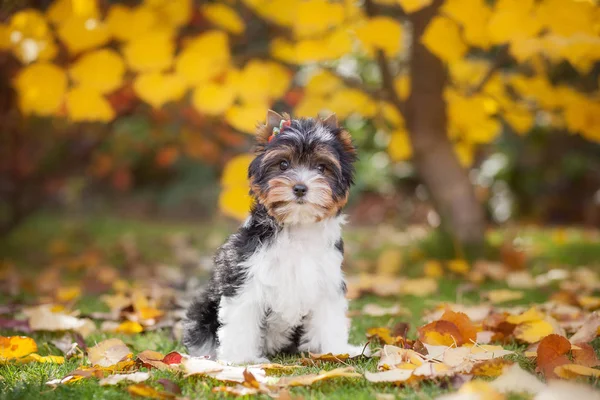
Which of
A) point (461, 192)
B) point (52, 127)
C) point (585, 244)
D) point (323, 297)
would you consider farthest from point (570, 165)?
point (323, 297)

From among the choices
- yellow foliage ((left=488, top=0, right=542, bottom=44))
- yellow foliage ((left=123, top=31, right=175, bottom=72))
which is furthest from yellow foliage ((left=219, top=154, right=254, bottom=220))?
yellow foliage ((left=488, top=0, right=542, bottom=44))

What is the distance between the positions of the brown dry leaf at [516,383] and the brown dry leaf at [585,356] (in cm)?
61

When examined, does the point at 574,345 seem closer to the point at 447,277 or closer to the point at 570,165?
the point at 447,277

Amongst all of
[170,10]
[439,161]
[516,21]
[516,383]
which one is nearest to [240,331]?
[516,383]

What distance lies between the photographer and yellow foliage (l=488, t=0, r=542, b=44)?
5.00 m

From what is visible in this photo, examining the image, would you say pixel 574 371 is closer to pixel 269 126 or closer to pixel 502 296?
pixel 269 126

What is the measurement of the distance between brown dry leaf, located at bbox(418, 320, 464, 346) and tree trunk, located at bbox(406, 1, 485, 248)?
3.72 meters

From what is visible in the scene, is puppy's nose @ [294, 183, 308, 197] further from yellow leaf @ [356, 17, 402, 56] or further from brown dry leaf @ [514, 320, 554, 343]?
yellow leaf @ [356, 17, 402, 56]

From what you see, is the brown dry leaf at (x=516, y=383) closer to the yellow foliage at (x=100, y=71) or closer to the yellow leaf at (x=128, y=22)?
the yellow foliage at (x=100, y=71)

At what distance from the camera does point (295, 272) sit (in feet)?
11.4

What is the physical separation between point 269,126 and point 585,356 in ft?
6.82

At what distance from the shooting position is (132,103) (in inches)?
320

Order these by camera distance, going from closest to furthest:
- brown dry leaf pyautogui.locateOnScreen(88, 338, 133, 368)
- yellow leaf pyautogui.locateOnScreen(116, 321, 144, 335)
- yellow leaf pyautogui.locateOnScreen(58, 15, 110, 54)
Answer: brown dry leaf pyautogui.locateOnScreen(88, 338, 133, 368), yellow leaf pyautogui.locateOnScreen(116, 321, 144, 335), yellow leaf pyautogui.locateOnScreen(58, 15, 110, 54)

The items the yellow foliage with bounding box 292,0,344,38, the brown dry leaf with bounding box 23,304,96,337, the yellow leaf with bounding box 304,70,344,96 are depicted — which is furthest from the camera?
the yellow leaf with bounding box 304,70,344,96
